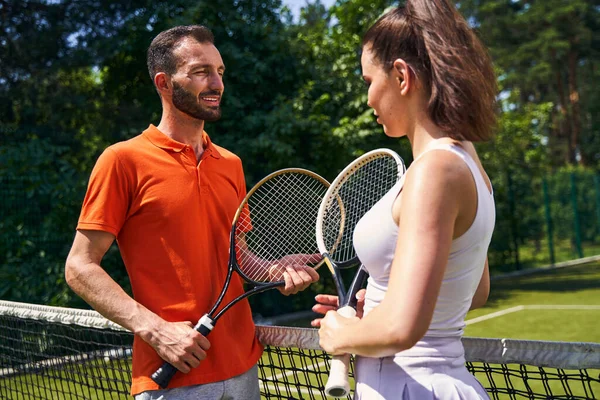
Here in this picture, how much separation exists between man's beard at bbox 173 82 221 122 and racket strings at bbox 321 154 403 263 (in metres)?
0.46

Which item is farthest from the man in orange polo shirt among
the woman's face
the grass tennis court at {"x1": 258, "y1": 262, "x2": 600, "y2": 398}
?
the grass tennis court at {"x1": 258, "y1": 262, "x2": 600, "y2": 398}

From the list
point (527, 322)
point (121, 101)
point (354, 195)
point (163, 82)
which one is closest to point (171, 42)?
point (163, 82)

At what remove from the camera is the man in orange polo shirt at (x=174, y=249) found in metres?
2.16

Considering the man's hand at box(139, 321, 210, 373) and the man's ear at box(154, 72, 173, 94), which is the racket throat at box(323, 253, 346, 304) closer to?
the man's hand at box(139, 321, 210, 373)

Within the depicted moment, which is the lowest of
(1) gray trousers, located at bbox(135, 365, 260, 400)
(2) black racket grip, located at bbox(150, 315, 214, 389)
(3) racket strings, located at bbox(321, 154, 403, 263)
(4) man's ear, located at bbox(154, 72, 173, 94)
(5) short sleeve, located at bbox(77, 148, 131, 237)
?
(1) gray trousers, located at bbox(135, 365, 260, 400)

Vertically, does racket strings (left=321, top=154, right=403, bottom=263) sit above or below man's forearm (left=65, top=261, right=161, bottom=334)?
above

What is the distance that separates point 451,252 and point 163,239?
1.01 metres

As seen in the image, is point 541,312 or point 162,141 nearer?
point 162,141

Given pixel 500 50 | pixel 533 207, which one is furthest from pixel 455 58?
pixel 500 50

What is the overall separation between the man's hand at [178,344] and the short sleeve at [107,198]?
1.04ft

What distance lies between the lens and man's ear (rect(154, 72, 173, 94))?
7.95 ft

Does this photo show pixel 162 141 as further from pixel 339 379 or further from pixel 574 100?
pixel 574 100

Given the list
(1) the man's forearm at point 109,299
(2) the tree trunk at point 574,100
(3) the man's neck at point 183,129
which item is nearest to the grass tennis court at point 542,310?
(3) the man's neck at point 183,129

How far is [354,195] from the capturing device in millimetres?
2863
